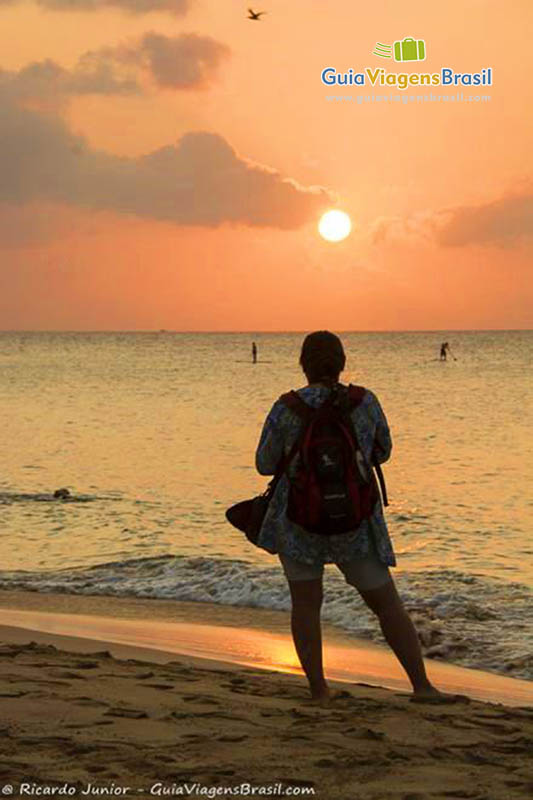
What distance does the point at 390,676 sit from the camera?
25.6 feet

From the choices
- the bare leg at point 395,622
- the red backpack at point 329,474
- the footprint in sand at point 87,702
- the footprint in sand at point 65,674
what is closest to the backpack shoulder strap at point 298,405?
the red backpack at point 329,474

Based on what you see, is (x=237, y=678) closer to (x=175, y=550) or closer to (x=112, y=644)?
(x=112, y=644)

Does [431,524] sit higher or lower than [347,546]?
lower

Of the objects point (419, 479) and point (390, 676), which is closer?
point (390, 676)

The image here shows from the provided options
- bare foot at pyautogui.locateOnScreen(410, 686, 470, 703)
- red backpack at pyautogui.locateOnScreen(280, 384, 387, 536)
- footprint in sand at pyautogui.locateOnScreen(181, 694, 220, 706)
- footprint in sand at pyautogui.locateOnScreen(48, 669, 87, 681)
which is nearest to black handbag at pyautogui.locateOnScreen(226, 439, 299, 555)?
red backpack at pyautogui.locateOnScreen(280, 384, 387, 536)

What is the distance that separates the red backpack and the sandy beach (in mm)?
955

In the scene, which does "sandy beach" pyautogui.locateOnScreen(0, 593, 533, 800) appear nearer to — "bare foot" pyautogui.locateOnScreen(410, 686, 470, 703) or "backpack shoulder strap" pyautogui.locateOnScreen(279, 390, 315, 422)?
"bare foot" pyautogui.locateOnScreen(410, 686, 470, 703)

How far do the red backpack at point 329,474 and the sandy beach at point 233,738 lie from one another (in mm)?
955

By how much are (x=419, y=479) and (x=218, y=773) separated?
18658 millimetres

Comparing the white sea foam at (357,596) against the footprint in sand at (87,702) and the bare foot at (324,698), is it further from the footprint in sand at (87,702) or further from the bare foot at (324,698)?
the footprint in sand at (87,702)

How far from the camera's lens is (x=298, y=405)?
544 cm

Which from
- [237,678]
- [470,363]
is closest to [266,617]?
[237,678]

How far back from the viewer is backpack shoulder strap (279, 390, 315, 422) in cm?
541

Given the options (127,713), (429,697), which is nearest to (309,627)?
(429,697)
